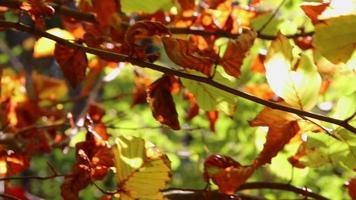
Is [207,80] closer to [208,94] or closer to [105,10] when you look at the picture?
[208,94]

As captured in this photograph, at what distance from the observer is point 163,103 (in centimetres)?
75

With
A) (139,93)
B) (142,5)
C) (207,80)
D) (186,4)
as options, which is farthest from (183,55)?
(139,93)

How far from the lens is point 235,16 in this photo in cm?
112

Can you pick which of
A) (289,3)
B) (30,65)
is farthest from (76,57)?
(30,65)

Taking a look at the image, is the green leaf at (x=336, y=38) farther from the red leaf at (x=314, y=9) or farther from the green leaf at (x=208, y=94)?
the green leaf at (x=208, y=94)

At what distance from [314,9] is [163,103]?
0.21 meters

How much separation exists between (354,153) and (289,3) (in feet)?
2.31

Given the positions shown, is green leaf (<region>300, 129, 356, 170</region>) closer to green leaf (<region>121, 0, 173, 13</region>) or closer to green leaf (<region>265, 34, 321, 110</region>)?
green leaf (<region>265, 34, 321, 110</region>)

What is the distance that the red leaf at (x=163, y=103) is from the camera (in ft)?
2.40

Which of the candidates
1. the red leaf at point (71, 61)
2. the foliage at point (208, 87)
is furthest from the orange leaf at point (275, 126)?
the red leaf at point (71, 61)

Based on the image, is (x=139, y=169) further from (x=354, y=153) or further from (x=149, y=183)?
(x=354, y=153)

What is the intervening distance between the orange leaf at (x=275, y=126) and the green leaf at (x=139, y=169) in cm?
12

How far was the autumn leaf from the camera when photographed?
75 cm

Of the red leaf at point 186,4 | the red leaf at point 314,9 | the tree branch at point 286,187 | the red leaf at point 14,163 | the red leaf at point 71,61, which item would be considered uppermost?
the red leaf at point 186,4
